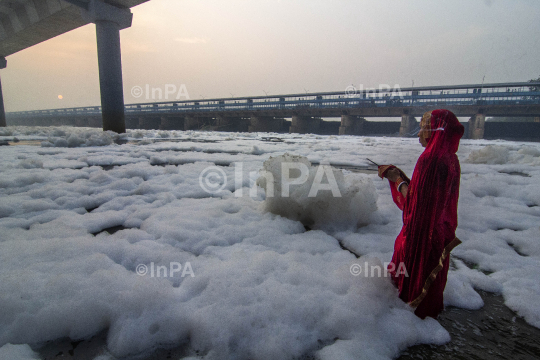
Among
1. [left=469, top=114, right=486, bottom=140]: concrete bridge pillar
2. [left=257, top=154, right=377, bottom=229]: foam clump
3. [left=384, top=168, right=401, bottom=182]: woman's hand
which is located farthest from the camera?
[left=469, top=114, right=486, bottom=140]: concrete bridge pillar

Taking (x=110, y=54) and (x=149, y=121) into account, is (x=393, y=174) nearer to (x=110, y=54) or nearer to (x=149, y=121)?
(x=110, y=54)

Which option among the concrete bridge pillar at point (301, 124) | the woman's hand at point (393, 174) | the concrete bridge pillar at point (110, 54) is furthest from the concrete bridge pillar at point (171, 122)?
the woman's hand at point (393, 174)

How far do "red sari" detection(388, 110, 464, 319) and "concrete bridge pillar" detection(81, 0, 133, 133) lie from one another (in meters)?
13.3

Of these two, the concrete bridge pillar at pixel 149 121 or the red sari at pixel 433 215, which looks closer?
the red sari at pixel 433 215

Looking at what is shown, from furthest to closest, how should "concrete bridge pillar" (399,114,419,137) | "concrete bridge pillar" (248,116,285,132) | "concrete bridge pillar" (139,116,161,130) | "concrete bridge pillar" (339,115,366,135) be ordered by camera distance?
1. "concrete bridge pillar" (139,116,161,130)
2. "concrete bridge pillar" (248,116,285,132)
3. "concrete bridge pillar" (339,115,366,135)
4. "concrete bridge pillar" (399,114,419,137)

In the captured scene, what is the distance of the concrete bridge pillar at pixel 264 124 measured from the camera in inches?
1044

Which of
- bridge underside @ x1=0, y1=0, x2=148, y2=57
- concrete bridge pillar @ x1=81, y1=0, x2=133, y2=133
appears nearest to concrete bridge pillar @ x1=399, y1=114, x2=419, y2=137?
bridge underside @ x1=0, y1=0, x2=148, y2=57

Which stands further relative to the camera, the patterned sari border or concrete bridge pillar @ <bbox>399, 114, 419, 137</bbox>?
concrete bridge pillar @ <bbox>399, 114, 419, 137</bbox>

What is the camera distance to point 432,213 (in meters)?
1.07

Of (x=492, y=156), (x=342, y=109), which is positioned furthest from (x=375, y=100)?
(x=492, y=156)

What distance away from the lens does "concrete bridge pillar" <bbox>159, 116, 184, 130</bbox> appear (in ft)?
101

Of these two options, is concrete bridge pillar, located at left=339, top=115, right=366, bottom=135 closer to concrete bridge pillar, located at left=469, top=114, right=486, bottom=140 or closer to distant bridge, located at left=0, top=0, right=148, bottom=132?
concrete bridge pillar, located at left=469, top=114, right=486, bottom=140

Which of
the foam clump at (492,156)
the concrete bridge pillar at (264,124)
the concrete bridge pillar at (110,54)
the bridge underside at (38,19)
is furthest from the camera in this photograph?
the concrete bridge pillar at (264,124)

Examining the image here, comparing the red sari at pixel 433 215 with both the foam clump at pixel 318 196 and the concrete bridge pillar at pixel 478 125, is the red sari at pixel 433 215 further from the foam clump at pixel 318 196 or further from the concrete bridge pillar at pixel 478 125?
the concrete bridge pillar at pixel 478 125
